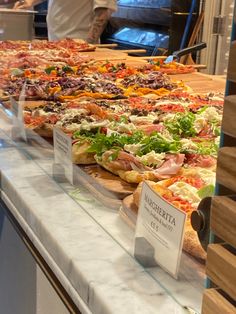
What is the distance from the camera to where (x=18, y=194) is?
1221mm

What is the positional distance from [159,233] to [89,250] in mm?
164

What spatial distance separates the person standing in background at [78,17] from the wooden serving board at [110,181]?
8.87ft

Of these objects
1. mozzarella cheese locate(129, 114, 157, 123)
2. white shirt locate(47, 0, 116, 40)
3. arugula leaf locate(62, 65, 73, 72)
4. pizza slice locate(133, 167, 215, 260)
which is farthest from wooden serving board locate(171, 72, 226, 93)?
white shirt locate(47, 0, 116, 40)

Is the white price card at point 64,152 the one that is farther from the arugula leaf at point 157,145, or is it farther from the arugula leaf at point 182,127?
the arugula leaf at point 182,127

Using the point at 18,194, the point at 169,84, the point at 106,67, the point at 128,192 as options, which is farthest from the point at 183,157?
the point at 106,67

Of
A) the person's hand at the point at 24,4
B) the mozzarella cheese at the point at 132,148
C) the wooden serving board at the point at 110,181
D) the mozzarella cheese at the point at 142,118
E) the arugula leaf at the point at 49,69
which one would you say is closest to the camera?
the wooden serving board at the point at 110,181

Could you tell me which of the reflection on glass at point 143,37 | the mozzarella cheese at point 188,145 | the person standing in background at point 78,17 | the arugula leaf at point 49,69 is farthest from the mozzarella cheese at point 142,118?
the reflection on glass at point 143,37

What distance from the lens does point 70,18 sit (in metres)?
4.07

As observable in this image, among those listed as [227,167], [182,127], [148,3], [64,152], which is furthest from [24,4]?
[227,167]

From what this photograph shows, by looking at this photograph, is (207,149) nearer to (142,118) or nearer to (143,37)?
(142,118)

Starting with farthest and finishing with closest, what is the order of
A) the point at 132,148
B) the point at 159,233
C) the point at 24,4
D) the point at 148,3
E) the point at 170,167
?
the point at 148,3, the point at 24,4, the point at 132,148, the point at 170,167, the point at 159,233

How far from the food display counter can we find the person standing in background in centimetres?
227

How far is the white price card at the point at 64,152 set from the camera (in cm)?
120

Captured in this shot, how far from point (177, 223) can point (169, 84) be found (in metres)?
1.65
